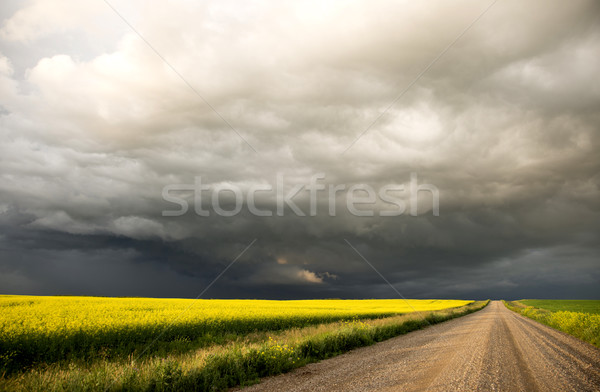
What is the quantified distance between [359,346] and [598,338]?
1281 cm

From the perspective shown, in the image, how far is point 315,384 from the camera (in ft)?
28.0

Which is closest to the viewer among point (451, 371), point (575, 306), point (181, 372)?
point (181, 372)

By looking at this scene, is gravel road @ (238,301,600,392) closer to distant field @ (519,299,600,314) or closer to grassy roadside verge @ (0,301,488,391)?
grassy roadside verge @ (0,301,488,391)

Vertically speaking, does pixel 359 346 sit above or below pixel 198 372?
below

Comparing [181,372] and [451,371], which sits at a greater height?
[181,372]

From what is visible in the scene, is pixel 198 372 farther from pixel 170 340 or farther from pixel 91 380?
pixel 170 340

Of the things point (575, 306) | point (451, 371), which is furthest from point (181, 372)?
point (575, 306)

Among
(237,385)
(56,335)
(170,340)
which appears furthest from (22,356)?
(237,385)

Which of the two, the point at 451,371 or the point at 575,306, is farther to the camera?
the point at 575,306

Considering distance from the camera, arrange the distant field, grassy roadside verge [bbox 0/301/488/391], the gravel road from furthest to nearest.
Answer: the distant field, the gravel road, grassy roadside verge [bbox 0/301/488/391]

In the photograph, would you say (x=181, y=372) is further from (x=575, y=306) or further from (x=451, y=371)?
(x=575, y=306)

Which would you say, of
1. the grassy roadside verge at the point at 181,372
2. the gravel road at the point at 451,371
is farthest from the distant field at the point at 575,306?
the grassy roadside verge at the point at 181,372

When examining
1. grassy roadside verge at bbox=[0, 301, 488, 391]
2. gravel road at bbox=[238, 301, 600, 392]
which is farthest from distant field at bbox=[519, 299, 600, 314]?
grassy roadside verge at bbox=[0, 301, 488, 391]

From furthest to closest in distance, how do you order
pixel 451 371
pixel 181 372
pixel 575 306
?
pixel 575 306 → pixel 451 371 → pixel 181 372
